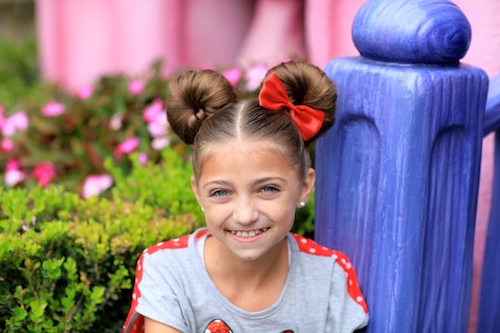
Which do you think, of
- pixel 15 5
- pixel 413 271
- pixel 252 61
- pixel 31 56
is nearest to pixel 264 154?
pixel 413 271

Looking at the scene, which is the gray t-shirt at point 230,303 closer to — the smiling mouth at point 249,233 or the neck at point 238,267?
the neck at point 238,267

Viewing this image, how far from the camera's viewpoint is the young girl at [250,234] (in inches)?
76.6

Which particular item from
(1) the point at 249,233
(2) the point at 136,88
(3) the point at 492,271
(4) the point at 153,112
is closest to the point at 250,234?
(1) the point at 249,233

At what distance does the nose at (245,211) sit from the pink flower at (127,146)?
1.74m

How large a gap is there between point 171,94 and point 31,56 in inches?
178

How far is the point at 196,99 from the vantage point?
206cm

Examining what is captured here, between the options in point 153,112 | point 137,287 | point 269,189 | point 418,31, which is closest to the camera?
point 418,31

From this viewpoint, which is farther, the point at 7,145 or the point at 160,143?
the point at 7,145

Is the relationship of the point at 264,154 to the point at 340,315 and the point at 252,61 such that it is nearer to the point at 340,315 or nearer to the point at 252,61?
the point at 340,315

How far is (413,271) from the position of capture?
2.00m

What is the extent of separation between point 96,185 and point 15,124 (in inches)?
31.3

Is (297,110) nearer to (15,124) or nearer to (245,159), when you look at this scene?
(245,159)

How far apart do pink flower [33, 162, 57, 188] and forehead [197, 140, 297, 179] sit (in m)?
1.88

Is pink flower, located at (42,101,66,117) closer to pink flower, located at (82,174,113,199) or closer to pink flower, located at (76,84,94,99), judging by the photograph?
pink flower, located at (76,84,94,99)
